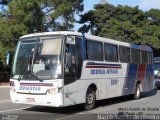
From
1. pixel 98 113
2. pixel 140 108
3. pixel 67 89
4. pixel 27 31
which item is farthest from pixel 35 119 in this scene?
pixel 27 31

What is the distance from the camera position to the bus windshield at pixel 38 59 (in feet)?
45.0

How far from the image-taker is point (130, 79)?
19766 millimetres

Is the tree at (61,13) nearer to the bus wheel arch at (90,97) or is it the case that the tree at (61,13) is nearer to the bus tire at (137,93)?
the bus tire at (137,93)

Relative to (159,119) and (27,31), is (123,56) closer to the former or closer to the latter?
(159,119)

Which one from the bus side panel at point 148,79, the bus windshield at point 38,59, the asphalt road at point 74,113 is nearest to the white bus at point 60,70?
the bus windshield at point 38,59

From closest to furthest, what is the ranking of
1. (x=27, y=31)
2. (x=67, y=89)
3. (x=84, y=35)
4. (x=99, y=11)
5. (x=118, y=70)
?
(x=67, y=89)
(x=84, y=35)
(x=118, y=70)
(x=27, y=31)
(x=99, y=11)

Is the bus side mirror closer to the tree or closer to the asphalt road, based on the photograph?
the asphalt road

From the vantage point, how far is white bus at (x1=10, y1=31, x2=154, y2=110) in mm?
13594

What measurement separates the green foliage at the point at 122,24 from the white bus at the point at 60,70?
98.8 feet

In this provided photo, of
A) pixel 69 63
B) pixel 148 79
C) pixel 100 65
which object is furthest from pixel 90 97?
pixel 148 79

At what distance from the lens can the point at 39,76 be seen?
13773 mm

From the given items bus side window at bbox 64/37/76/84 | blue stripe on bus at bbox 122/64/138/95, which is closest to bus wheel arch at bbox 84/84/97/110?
bus side window at bbox 64/37/76/84

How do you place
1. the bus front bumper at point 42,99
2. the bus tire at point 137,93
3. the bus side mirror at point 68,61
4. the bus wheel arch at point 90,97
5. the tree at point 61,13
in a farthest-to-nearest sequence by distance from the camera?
the tree at point 61,13 → the bus tire at point 137,93 → the bus wheel arch at point 90,97 → the bus side mirror at point 68,61 → the bus front bumper at point 42,99

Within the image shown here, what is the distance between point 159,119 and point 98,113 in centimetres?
237
